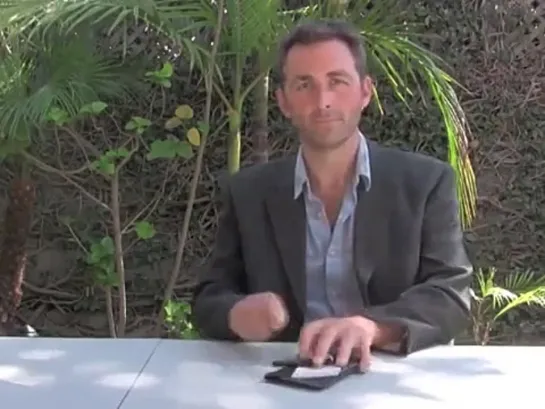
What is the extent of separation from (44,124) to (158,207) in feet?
3.35

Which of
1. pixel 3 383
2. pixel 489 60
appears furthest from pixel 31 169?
pixel 3 383

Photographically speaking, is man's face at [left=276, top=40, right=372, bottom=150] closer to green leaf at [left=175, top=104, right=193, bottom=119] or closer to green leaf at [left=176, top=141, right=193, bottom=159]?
green leaf at [left=176, top=141, right=193, bottom=159]

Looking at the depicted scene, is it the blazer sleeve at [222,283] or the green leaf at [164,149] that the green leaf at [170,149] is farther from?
the blazer sleeve at [222,283]

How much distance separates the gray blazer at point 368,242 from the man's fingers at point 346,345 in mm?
274

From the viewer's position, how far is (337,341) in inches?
57.0

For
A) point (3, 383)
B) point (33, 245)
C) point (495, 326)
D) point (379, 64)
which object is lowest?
point (495, 326)

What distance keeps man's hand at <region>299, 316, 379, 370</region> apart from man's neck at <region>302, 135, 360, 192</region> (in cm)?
46

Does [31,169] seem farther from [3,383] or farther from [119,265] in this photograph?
[3,383]

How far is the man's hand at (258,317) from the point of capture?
61.2 inches

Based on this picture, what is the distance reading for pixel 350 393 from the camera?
4.34 ft

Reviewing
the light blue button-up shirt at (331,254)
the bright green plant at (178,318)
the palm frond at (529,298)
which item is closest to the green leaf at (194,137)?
the bright green plant at (178,318)

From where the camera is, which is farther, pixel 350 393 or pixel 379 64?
pixel 379 64

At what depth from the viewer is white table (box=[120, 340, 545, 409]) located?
1.29 m

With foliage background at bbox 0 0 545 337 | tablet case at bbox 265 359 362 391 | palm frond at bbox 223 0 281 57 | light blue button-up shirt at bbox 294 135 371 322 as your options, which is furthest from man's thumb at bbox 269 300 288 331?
foliage background at bbox 0 0 545 337
